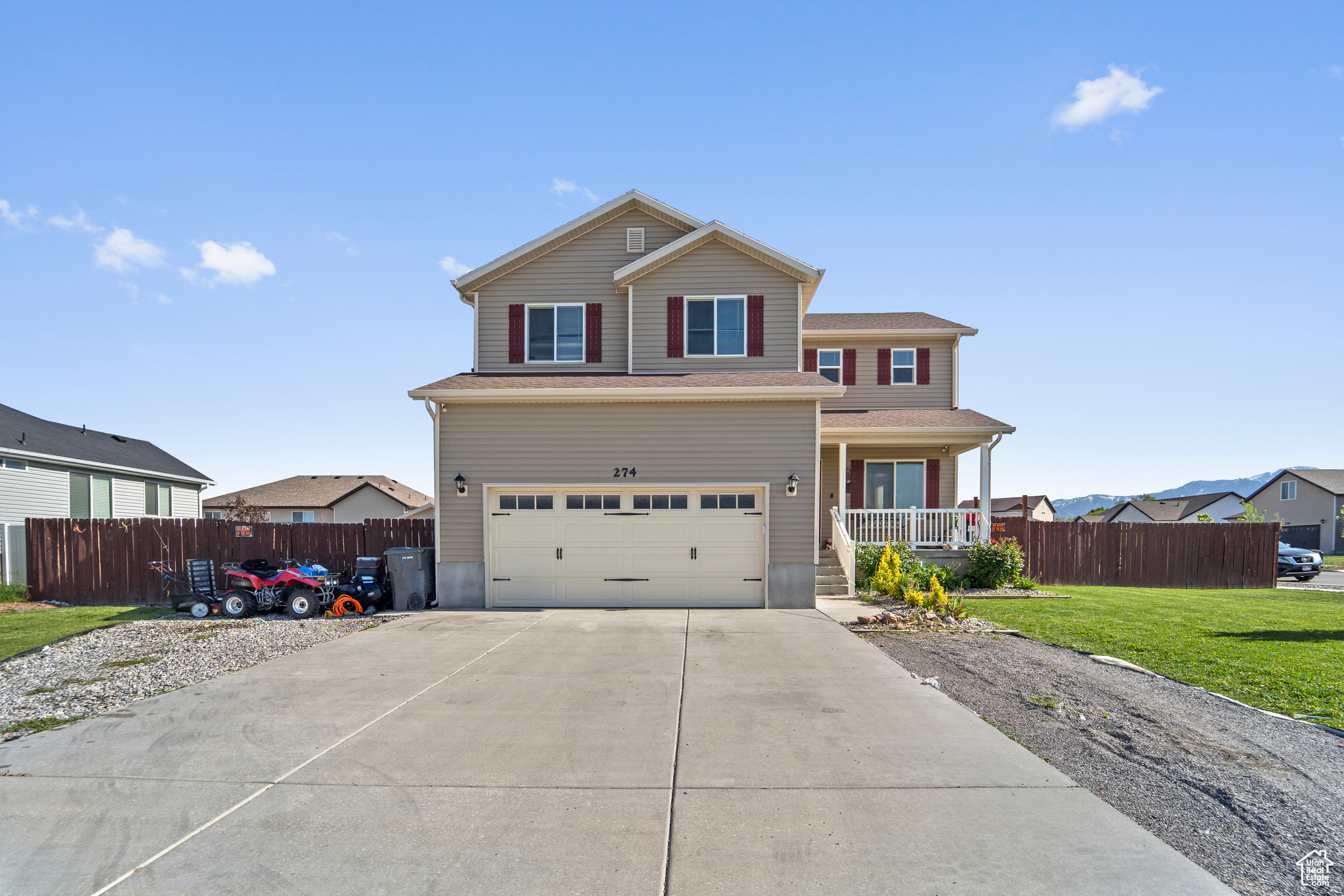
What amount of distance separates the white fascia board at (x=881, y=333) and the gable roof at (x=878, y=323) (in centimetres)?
2

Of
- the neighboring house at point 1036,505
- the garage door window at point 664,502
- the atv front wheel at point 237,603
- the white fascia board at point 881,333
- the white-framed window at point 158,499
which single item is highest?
the white fascia board at point 881,333

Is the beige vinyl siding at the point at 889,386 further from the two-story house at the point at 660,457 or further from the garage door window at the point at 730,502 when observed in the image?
the garage door window at the point at 730,502

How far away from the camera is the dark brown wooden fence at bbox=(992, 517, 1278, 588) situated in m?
17.2

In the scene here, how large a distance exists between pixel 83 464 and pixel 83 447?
5.78ft

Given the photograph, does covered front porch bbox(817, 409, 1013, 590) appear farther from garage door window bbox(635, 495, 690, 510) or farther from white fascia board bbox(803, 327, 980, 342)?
garage door window bbox(635, 495, 690, 510)

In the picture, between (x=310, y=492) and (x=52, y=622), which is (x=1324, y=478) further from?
(x=310, y=492)

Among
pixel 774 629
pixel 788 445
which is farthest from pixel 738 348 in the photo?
pixel 774 629

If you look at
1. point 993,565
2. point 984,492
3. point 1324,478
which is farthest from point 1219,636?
point 1324,478

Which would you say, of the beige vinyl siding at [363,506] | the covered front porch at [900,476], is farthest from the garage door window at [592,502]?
the beige vinyl siding at [363,506]

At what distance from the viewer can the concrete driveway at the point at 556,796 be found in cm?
345

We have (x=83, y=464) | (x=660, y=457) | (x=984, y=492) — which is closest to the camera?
(x=660, y=457)

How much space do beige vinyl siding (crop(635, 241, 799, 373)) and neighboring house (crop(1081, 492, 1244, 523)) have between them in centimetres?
3925

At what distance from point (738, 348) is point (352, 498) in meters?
31.5

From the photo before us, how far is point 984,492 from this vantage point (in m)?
15.6
